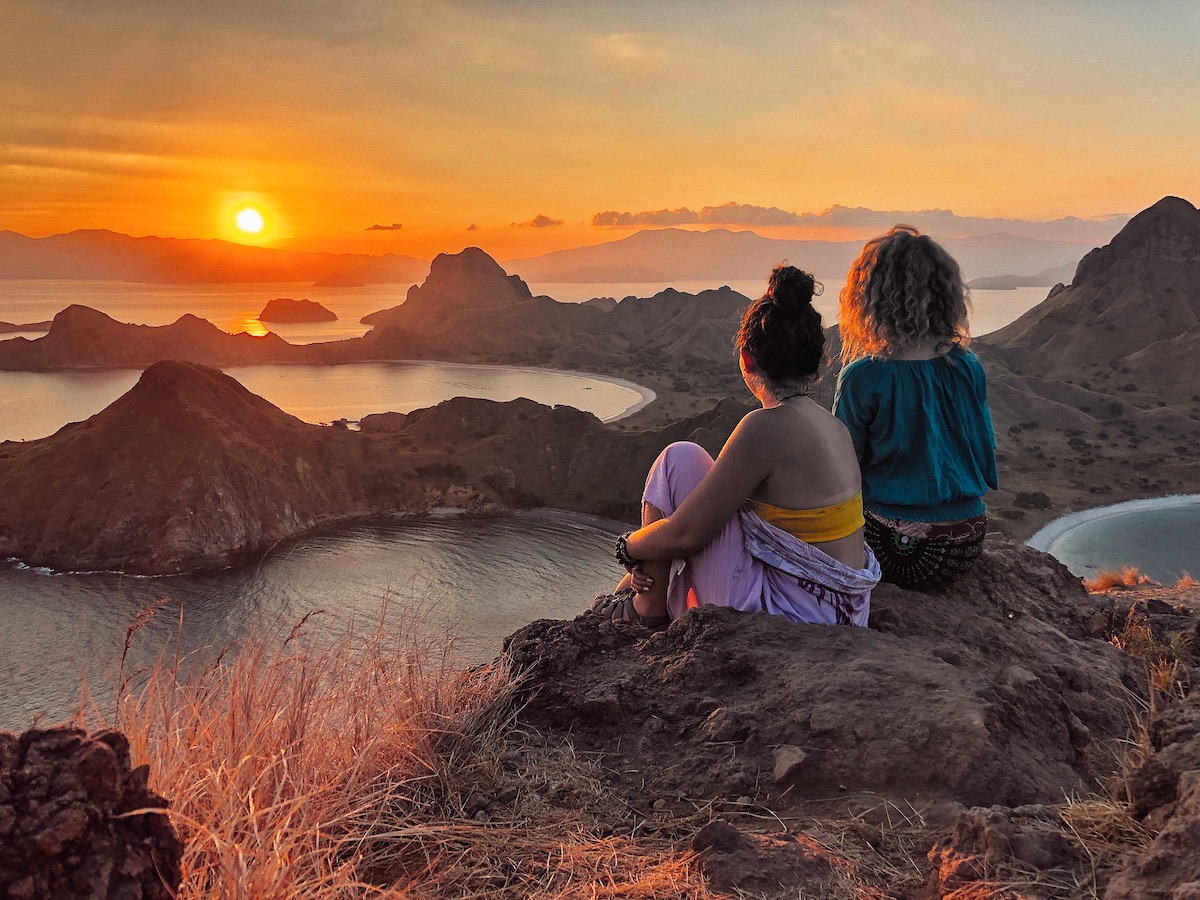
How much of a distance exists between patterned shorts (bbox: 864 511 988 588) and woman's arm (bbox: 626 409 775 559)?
1.17m

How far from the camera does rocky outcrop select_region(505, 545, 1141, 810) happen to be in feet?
8.78

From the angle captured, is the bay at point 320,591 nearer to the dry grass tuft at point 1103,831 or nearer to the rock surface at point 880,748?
the rock surface at point 880,748

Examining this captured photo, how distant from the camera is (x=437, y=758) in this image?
2869 millimetres

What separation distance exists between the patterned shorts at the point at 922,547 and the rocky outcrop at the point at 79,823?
3.29 meters

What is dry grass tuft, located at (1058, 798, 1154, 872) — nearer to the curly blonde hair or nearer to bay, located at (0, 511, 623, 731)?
the curly blonde hair

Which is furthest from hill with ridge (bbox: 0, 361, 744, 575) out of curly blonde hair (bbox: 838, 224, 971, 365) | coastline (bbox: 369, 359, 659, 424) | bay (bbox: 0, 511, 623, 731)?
curly blonde hair (bbox: 838, 224, 971, 365)

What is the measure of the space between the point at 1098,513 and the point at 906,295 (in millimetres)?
43688

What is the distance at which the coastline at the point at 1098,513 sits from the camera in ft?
124

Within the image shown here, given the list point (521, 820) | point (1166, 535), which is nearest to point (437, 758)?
point (521, 820)

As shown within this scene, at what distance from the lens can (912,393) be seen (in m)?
3.97

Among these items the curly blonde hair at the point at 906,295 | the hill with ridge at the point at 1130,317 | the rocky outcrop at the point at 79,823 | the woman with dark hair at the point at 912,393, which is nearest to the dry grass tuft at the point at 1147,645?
the woman with dark hair at the point at 912,393

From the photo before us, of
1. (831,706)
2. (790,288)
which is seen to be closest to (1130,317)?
(790,288)

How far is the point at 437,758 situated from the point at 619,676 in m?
0.85

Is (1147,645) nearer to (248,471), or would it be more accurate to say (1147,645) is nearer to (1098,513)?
(1098,513)
